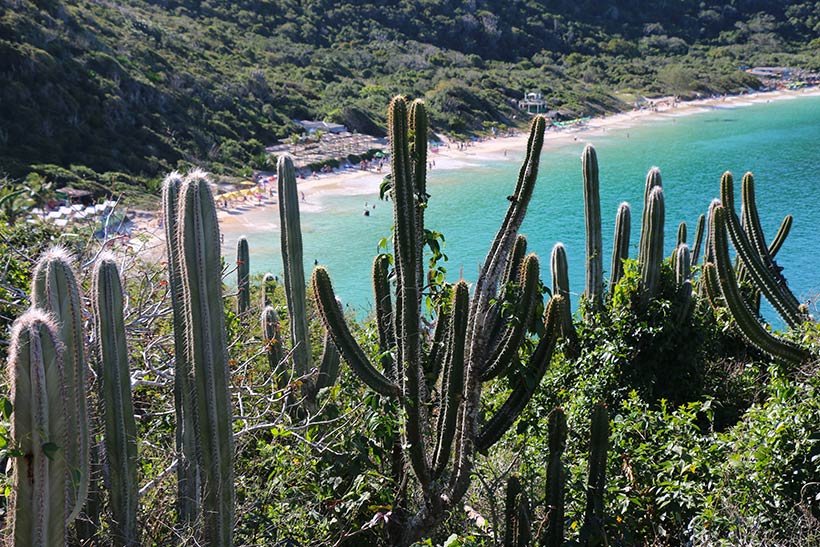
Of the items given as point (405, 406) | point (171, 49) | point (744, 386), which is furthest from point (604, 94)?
point (405, 406)

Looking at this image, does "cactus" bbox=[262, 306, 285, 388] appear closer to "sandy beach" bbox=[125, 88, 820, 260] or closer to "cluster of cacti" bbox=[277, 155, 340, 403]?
"cluster of cacti" bbox=[277, 155, 340, 403]

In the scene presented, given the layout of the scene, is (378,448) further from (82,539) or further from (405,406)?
(82,539)

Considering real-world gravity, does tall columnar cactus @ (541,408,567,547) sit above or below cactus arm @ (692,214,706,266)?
below

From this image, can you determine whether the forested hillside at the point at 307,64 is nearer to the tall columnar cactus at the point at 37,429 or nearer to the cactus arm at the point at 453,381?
the cactus arm at the point at 453,381

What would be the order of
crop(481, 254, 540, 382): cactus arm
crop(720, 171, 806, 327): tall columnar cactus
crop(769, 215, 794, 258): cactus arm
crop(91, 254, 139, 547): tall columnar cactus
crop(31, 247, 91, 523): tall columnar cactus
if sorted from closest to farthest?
crop(31, 247, 91, 523): tall columnar cactus, crop(91, 254, 139, 547): tall columnar cactus, crop(481, 254, 540, 382): cactus arm, crop(720, 171, 806, 327): tall columnar cactus, crop(769, 215, 794, 258): cactus arm

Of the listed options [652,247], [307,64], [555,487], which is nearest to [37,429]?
[555,487]

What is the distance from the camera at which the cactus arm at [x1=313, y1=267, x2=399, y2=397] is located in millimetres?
4684

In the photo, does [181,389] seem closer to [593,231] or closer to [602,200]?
[593,231]

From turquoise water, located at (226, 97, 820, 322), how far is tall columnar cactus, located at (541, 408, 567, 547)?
38.4 ft

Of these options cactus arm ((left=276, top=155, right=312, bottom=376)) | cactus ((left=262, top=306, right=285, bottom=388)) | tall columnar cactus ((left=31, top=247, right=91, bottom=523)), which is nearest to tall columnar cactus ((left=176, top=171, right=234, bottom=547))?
tall columnar cactus ((left=31, top=247, right=91, bottom=523))

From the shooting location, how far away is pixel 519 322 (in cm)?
447

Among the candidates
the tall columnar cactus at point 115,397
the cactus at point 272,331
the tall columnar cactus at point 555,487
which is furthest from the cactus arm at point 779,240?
the tall columnar cactus at point 115,397

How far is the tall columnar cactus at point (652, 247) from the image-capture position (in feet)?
25.9

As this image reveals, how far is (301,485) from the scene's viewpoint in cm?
485
